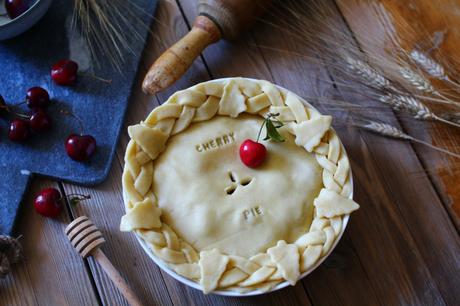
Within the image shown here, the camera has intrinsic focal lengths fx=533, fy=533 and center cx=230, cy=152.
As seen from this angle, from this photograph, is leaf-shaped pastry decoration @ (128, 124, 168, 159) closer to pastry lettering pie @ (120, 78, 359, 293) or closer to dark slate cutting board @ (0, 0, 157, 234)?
pastry lettering pie @ (120, 78, 359, 293)

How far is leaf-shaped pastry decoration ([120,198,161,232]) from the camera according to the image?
1310 millimetres

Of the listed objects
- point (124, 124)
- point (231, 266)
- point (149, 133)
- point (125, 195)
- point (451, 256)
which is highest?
point (124, 124)

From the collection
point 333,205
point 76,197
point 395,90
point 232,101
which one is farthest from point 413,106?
point 76,197

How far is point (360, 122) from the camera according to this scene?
63.7 inches

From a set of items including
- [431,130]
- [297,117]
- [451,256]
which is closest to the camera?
[297,117]

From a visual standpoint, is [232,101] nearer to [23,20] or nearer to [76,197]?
[76,197]

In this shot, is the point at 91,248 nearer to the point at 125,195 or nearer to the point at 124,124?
the point at 125,195

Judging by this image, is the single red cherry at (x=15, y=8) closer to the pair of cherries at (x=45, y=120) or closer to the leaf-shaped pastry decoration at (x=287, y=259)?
the pair of cherries at (x=45, y=120)

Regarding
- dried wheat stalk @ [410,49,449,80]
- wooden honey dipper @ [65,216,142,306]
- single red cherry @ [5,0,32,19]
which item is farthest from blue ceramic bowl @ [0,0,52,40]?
dried wheat stalk @ [410,49,449,80]

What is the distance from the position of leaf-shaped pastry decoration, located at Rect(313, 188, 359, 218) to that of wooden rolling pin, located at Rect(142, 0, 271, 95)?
554mm

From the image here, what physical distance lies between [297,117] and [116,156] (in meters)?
0.57

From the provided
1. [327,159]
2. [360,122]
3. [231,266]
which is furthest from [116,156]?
[360,122]

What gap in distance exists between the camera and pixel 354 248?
1.52 meters

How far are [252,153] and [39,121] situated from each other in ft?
2.15
